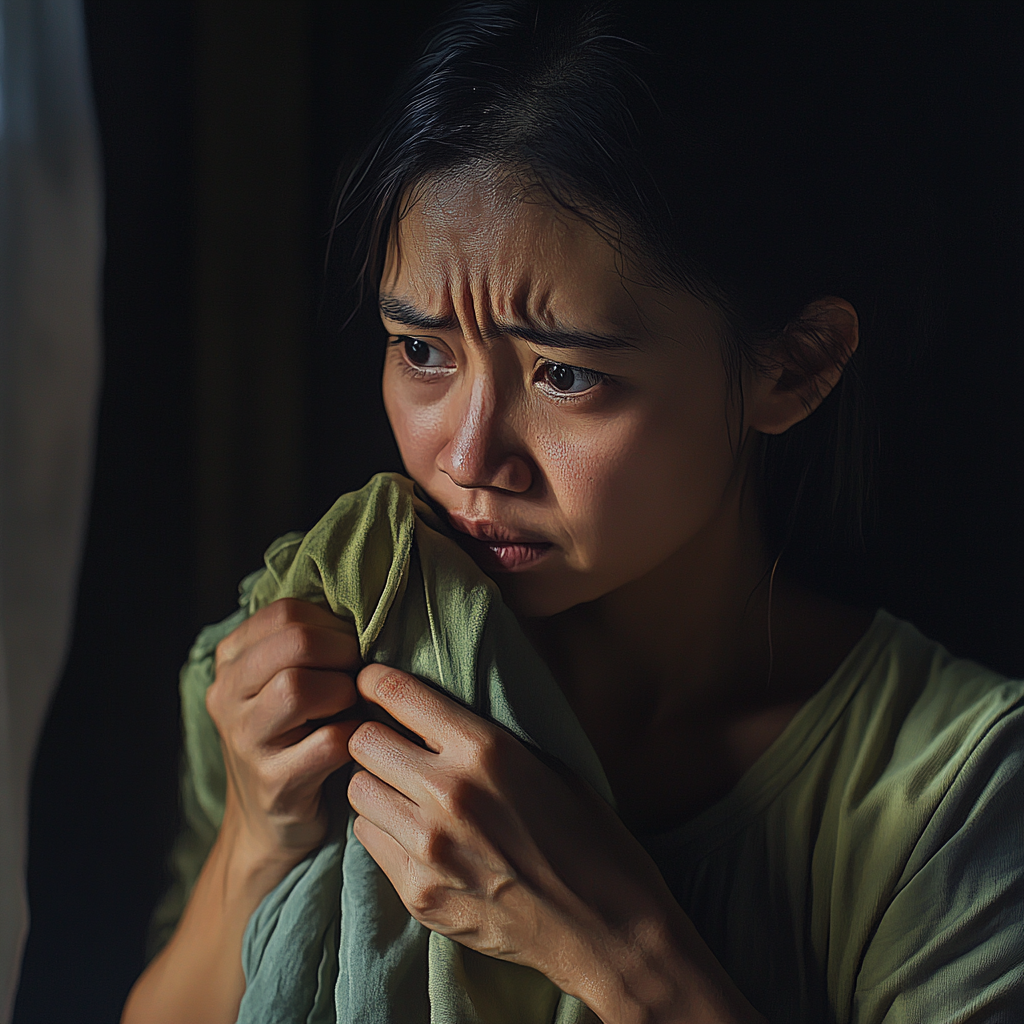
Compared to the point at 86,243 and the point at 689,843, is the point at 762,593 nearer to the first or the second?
the point at 689,843

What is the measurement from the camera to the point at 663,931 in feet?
1.51

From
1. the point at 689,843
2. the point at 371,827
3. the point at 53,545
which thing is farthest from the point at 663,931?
the point at 53,545

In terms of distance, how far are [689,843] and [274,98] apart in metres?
0.55

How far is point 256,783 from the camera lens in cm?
52

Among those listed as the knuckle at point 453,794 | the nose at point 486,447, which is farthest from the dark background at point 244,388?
the knuckle at point 453,794

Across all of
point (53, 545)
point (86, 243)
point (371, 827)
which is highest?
point (86, 243)

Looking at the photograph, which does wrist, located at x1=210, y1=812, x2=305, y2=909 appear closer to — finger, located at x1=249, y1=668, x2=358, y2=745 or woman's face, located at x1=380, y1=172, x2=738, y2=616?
finger, located at x1=249, y1=668, x2=358, y2=745

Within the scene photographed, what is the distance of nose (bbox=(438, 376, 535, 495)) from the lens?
1.50 feet

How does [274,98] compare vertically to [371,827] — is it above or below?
above

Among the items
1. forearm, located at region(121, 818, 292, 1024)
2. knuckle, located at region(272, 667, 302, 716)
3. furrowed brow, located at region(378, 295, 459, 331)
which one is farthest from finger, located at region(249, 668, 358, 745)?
furrowed brow, located at region(378, 295, 459, 331)

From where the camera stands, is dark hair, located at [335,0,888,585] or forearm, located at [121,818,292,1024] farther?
forearm, located at [121,818,292,1024]

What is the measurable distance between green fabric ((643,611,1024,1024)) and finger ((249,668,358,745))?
8.0 inches

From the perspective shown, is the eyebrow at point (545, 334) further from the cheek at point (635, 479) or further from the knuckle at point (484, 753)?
the knuckle at point (484, 753)

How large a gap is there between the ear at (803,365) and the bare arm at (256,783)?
10.8 inches
